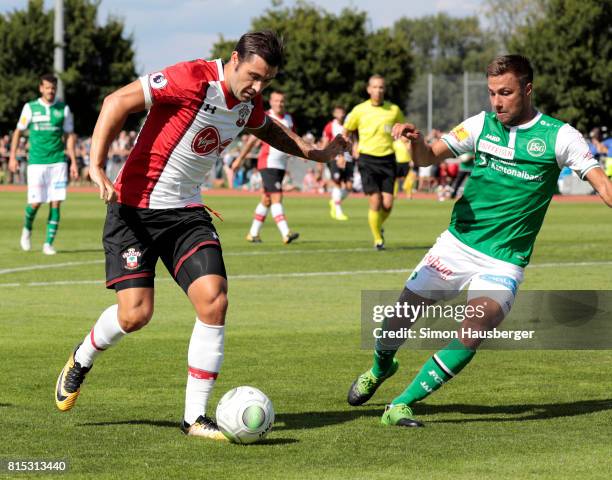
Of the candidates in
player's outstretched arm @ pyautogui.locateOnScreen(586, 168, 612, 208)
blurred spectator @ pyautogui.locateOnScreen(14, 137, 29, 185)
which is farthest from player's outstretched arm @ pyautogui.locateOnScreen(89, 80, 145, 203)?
blurred spectator @ pyautogui.locateOnScreen(14, 137, 29, 185)

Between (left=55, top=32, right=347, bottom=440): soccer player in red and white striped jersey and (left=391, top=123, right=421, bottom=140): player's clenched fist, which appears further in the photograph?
(left=391, top=123, right=421, bottom=140): player's clenched fist

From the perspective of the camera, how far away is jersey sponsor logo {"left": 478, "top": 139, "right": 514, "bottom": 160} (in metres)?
7.03

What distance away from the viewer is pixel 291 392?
7875mm

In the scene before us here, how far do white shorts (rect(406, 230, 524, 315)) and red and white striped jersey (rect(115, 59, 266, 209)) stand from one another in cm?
134

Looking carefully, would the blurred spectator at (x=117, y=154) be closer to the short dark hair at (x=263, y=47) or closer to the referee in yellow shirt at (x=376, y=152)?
the referee in yellow shirt at (x=376, y=152)

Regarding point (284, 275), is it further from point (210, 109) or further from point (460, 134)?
point (210, 109)

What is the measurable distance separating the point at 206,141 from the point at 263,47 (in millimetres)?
649

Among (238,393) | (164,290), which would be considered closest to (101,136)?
(238,393)

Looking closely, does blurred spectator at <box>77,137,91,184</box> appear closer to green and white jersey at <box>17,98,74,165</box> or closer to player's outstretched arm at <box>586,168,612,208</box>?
green and white jersey at <box>17,98,74,165</box>

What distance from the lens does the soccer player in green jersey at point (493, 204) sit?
22.6ft

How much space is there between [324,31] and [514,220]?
2446 inches

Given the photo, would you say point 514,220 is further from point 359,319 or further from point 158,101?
point 359,319

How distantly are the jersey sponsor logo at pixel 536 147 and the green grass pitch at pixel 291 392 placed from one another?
4.86 ft

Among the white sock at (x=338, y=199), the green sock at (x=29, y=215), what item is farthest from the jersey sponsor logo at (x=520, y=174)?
the white sock at (x=338, y=199)
